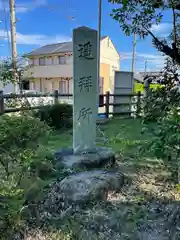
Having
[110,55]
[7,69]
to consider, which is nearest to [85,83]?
[7,69]

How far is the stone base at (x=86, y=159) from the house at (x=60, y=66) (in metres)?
A: 13.3

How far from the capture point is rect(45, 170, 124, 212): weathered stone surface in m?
2.38

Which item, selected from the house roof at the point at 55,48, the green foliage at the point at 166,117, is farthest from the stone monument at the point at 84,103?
the house roof at the point at 55,48

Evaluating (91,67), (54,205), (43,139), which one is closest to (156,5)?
(91,67)

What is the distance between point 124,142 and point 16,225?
320 cm

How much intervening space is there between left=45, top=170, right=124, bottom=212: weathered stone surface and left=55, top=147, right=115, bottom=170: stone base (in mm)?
403

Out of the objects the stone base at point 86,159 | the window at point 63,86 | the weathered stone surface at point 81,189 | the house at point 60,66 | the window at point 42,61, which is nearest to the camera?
the weathered stone surface at point 81,189

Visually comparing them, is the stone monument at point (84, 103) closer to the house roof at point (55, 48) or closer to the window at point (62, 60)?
the house roof at point (55, 48)

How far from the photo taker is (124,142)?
478cm

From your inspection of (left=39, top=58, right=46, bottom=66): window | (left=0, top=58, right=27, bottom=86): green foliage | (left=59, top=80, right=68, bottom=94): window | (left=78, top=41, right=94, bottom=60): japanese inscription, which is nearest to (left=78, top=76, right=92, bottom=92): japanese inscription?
(left=78, top=41, right=94, bottom=60): japanese inscription

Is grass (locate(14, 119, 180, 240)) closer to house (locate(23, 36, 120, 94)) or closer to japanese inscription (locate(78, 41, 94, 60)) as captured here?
japanese inscription (locate(78, 41, 94, 60))

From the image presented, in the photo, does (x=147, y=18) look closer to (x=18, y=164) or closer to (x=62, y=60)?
(x=18, y=164)

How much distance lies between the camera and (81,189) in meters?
2.44

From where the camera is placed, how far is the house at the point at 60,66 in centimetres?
1694
